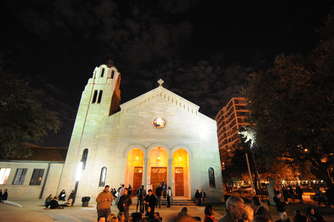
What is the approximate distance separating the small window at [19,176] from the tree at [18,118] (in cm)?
935

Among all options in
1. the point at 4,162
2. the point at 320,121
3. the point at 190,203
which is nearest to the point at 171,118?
the point at 190,203

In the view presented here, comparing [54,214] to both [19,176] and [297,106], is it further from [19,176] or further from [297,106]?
[297,106]

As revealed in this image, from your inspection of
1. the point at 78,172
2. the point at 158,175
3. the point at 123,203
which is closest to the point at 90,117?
the point at 78,172

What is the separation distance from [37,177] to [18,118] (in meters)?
12.2

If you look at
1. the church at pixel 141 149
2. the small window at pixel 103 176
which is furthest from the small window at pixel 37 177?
the small window at pixel 103 176

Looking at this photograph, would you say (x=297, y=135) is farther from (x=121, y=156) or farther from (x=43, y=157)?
(x=43, y=157)

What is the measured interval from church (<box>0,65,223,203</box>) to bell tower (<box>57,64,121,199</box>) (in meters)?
0.10

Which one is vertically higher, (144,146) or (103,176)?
(144,146)

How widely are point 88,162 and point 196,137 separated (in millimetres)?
11968

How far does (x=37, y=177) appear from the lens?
795 inches

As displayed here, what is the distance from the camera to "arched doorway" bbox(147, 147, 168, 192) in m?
19.0

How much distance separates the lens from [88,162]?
1798cm

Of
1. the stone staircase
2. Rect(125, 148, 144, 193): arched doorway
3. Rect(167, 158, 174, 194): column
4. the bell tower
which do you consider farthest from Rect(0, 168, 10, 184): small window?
Rect(167, 158, 174, 194): column

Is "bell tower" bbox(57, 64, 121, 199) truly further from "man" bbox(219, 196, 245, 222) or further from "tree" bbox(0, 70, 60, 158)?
"man" bbox(219, 196, 245, 222)
